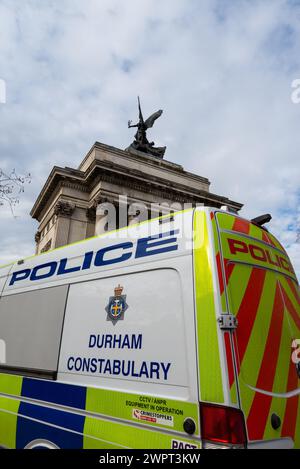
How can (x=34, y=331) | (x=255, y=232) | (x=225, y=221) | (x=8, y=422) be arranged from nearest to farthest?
(x=225, y=221) < (x=255, y=232) < (x=8, y=422) < (x=34, y=331)

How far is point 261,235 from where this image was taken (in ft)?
8.90

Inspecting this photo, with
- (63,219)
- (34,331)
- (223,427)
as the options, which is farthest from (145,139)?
(223,427)

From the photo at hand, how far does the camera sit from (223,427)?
1.73 metres

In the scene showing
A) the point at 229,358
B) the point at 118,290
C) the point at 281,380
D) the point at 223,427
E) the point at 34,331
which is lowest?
the point at 223,427

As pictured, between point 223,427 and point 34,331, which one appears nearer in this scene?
point 223,427

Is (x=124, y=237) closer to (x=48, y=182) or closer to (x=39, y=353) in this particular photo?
(x=39, y=353)

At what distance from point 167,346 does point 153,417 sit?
0.44 m

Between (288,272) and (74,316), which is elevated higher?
(288,272)

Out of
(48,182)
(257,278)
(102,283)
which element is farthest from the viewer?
(48,182)

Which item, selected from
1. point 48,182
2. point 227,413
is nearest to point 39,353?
point 227,413

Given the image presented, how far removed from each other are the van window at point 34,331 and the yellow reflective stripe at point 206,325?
146cm

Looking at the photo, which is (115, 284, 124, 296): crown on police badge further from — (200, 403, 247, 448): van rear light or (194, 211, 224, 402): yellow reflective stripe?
(200, 403, 247, 448): van rear light

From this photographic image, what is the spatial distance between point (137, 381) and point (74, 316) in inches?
35.7

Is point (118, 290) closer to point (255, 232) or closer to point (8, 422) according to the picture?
point (255, 232)
